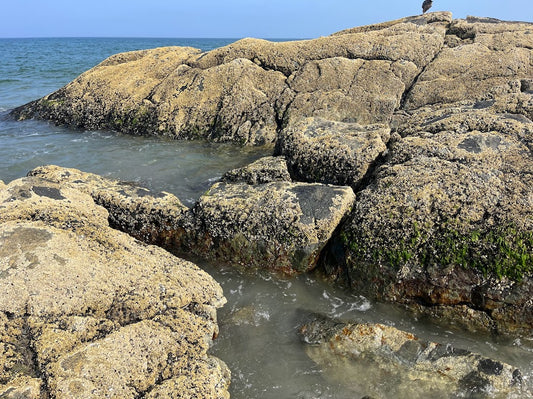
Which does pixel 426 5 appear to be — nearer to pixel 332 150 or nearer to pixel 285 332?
pixel 332 150

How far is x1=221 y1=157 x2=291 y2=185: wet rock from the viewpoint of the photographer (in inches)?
291

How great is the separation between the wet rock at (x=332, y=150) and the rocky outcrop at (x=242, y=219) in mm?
884

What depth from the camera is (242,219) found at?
6.14 metres

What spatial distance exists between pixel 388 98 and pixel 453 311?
8226mm

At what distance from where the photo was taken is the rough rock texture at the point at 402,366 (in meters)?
4.04

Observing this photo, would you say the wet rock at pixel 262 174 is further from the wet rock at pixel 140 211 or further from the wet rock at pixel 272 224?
the wet rock at pixel 140 211

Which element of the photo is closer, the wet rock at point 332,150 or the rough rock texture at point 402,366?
the rough rock texture at point 402,366

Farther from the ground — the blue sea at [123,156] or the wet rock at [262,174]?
the wet rock at [262,174]

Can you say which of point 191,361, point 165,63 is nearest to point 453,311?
point 191,361

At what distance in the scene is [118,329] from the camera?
3.95 metres

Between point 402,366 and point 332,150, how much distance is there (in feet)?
13.7

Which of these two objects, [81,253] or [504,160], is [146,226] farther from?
[504,160]

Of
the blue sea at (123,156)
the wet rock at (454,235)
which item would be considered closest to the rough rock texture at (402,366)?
the wet rock at (454,235)

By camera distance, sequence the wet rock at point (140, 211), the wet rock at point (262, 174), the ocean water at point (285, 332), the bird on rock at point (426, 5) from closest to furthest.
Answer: the ocean water at point (285, 332) < the wet rock at point (140, 211) < the wet rock at point (262, 174) < the bird on rock at point (426, 5)
